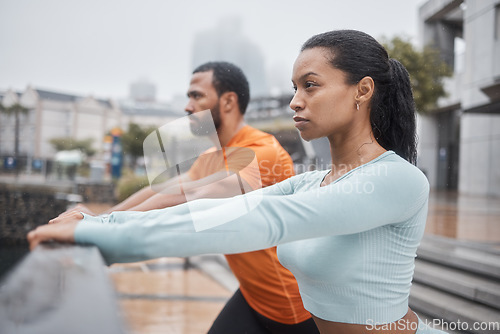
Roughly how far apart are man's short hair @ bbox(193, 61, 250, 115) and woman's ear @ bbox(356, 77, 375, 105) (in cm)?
36

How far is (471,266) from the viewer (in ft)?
10.1

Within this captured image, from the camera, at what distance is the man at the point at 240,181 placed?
2.96 ft

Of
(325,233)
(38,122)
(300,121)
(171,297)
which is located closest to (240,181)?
(300,121)

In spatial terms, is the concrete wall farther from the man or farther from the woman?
the woman

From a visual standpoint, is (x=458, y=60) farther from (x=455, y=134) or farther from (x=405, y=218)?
(x=455, y=134)

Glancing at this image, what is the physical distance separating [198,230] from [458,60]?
173 cm

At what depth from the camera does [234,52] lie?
112cm

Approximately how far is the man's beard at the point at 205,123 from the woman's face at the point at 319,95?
24 cm

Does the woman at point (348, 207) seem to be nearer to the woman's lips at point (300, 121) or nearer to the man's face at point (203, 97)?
the woman's lips at point (300, 121)

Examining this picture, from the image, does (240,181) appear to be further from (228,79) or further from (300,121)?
(228,79)

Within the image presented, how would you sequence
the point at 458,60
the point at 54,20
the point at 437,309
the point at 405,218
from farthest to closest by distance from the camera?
1. the point at 437,309
2. the point at 458,60
3. the point at 54,20
4. the point at 405,218

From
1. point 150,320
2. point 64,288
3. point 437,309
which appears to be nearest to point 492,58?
point 437,309

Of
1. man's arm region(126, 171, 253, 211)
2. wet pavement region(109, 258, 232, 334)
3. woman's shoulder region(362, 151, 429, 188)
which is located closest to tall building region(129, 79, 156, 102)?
man's arm region(126, 171, 253, 211)

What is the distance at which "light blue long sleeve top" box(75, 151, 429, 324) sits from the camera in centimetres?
50
